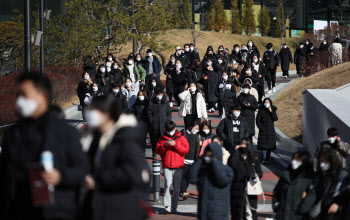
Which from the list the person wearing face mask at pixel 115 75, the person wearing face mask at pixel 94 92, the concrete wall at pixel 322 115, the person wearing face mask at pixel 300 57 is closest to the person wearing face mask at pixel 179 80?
the person wearing face mask at pixel 115 75

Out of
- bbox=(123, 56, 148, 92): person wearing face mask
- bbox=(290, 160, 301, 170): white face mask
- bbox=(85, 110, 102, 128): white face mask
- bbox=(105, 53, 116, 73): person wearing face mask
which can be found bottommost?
bbox=(290, 160, 301, 170): white face mask

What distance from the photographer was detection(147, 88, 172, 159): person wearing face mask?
51.4 feet

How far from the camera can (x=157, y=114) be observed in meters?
15.8

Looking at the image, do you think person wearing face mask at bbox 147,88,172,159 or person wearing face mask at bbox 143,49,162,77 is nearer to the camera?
person wearing face mask at bbox 147,88,172,159

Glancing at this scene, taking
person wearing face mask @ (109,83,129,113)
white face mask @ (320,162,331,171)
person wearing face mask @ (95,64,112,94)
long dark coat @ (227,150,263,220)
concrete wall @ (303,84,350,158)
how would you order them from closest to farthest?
white face mask @ (320,162,331,171) → long dark coat @ (227,150,263,220) → concrete wall @ (303,84,350,158) → person wearing face mask @ (109,83,129,113) → person wearing face mask @ (95,64,112,94)

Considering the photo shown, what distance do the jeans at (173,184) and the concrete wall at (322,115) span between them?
3291 mm

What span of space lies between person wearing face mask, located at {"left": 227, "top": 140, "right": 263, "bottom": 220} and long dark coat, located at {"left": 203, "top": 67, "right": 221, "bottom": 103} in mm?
12300

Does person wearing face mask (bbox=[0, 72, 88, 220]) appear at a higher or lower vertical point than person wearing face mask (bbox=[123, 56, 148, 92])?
lower

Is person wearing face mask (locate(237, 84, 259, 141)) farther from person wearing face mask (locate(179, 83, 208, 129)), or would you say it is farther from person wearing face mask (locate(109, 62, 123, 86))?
person wearing face mask (locate(109, 62, 123, 86))

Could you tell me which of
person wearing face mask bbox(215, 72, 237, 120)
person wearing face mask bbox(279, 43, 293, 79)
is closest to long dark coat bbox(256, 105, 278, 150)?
person wearing face mask bbox(215, 72, 237, 120)

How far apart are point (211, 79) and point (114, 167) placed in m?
18.1

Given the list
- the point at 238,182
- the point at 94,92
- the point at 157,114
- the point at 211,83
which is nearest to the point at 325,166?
the point at 238,182

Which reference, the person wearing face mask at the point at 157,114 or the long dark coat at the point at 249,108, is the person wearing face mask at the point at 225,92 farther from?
the person wearing face mask at the point at 157,114

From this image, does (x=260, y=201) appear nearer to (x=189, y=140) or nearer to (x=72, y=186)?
(x=189, y=140)
